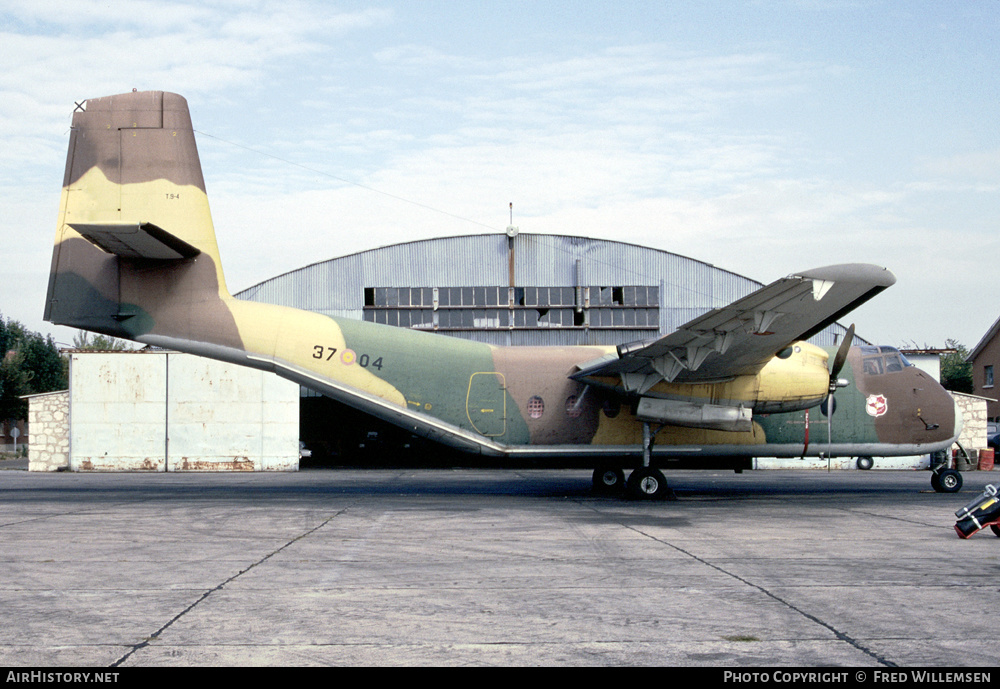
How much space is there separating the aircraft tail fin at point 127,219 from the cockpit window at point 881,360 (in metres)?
14.1

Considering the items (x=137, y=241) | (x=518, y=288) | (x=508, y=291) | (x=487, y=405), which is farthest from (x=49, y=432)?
(x=487, y=405)

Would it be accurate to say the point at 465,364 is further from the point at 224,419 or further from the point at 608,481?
the point at 224,419

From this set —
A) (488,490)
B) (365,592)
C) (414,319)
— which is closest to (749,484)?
(488,490)

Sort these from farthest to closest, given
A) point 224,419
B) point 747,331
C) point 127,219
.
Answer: point 224,419 → point 127,219 → point 747,331

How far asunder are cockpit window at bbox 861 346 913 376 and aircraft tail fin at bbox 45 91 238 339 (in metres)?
14.1

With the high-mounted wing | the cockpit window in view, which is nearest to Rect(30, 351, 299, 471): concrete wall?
the high-mounted wing

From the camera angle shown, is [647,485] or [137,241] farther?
[647,485]

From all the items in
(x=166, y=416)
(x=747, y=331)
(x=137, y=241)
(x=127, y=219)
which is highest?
(x=127, y=219)

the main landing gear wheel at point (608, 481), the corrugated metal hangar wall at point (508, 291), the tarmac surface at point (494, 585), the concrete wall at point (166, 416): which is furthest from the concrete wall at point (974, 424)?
the concrete wall at point (166, 416)

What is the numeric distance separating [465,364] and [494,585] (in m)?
9.50

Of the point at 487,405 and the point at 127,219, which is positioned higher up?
the point at 127,219

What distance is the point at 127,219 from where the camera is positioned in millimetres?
15781

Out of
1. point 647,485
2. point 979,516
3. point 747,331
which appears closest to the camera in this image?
point 979,516

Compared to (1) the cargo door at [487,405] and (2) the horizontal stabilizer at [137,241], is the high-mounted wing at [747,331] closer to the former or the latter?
(1) the cargo door at [487,405]
